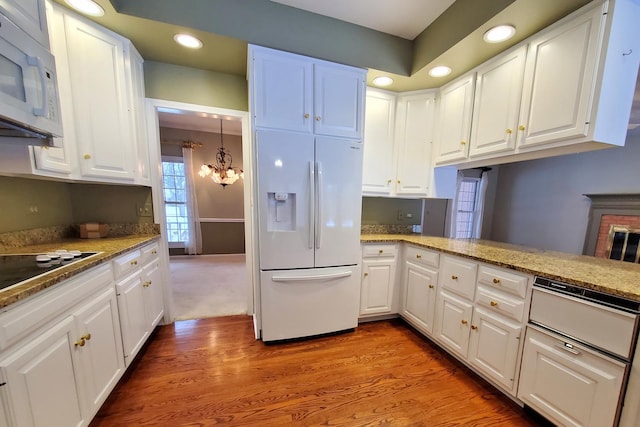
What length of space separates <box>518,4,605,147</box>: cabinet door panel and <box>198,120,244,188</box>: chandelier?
4396 millimetres

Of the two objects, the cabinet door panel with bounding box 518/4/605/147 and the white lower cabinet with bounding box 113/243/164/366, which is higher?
the cabinet door panel with bounding box 518/4/605/147

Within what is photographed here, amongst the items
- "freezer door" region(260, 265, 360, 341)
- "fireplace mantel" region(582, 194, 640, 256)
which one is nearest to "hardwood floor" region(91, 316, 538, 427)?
"freezer door" region(260, 265, 360, 341)

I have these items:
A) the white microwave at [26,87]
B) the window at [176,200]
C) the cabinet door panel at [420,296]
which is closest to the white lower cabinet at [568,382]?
the cabinet door panel at [420,296]

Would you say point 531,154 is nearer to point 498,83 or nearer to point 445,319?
point 498,83

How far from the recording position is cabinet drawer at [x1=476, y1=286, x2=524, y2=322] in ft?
4.52

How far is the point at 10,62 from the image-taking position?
2.93ft

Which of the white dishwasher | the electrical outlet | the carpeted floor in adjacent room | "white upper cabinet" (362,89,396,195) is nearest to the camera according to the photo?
the white dishwasher

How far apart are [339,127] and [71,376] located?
225 centimetres

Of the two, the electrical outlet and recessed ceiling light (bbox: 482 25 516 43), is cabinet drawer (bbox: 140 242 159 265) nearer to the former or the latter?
the electrical outlet

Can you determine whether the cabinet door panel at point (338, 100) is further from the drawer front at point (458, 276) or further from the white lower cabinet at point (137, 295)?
the white lower cabinet at point (137, 295)

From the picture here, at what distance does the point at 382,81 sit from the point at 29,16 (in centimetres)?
237

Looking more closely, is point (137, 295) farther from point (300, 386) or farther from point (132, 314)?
point (300, 386)

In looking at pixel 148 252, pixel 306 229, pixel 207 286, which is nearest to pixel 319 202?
pixel 306 229

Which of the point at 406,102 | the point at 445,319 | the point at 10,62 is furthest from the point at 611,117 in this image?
the point at 10,62
